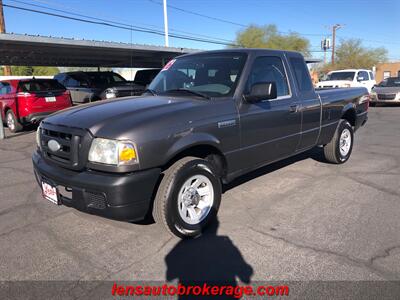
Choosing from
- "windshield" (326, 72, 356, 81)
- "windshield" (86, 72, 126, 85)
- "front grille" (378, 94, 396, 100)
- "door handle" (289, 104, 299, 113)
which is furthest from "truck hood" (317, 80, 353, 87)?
"door handle" (289, 104, 299, 113)

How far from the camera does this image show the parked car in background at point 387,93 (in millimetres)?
16688

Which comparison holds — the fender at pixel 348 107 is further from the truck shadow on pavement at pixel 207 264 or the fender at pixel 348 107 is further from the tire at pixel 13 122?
the tire at pixel 13 122

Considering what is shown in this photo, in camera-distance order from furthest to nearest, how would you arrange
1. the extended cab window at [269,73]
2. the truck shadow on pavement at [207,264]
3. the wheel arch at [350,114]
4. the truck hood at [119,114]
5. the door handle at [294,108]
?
1. the wheel arch at [350,114]
2. the door handle at [294,108]
3. the extended cab window at [269,73]
4. the truck hood at [119,114]
5. the truck shadow on pavement at [207,264]

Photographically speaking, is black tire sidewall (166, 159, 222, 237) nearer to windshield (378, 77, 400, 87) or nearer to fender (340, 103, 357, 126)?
fender (340, 103, 357, 126)

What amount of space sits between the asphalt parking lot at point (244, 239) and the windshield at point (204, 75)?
147 centimetres

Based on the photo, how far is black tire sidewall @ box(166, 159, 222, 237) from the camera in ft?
10.5

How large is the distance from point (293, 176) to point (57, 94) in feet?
27.0

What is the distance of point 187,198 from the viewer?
A: 3447mm

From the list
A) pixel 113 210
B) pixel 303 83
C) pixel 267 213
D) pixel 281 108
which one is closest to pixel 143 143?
pixel 113 210

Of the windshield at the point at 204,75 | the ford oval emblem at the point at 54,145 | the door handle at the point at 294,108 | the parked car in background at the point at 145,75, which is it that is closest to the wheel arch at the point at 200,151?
the windshield at the point at 204,75

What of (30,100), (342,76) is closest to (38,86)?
(30,100)

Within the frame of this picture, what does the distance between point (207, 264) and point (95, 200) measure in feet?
3.68

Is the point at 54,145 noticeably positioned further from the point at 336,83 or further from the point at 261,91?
the point at 336,83

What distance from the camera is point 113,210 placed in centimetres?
292
